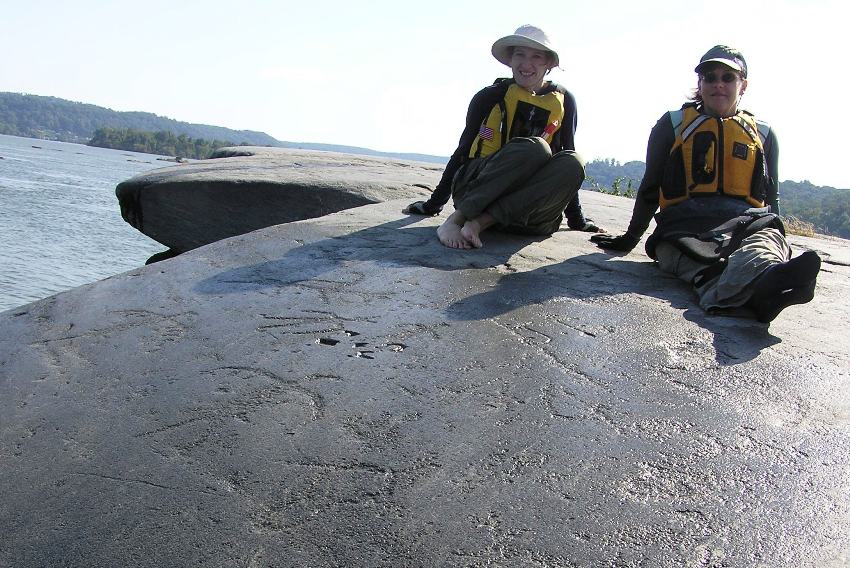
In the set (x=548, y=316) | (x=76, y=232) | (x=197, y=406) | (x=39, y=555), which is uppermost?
(x=548, y=316)

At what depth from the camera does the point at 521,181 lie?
181 inches

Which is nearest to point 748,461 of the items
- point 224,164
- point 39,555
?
point 39,555

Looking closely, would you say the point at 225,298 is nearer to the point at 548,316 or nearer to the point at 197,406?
the point at 197,406

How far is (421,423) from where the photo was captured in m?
2.59

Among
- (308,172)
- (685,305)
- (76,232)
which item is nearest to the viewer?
(685,305)

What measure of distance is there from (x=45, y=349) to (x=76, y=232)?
1208cm

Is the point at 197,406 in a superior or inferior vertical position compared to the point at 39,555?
superior

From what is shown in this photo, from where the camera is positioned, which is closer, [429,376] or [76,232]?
[429,376]

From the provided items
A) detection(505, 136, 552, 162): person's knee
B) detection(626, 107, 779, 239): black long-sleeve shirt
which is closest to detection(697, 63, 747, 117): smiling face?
detection(626, 107, 779, 239): black long-sleeve shirt

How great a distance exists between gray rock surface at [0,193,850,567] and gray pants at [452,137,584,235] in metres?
0.62

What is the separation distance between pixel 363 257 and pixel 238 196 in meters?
3.41

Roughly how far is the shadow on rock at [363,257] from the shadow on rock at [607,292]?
35 cm

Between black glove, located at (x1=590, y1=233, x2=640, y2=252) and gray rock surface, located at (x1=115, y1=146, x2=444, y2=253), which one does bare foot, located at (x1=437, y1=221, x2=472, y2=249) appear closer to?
black glove, located at (x1=590, y1=233, x2=640, y2=252)

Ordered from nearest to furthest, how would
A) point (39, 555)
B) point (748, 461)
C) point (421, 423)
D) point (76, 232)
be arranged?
point (39, 555) → point (748, 461) → point (421, 423) → point (76, 232)
